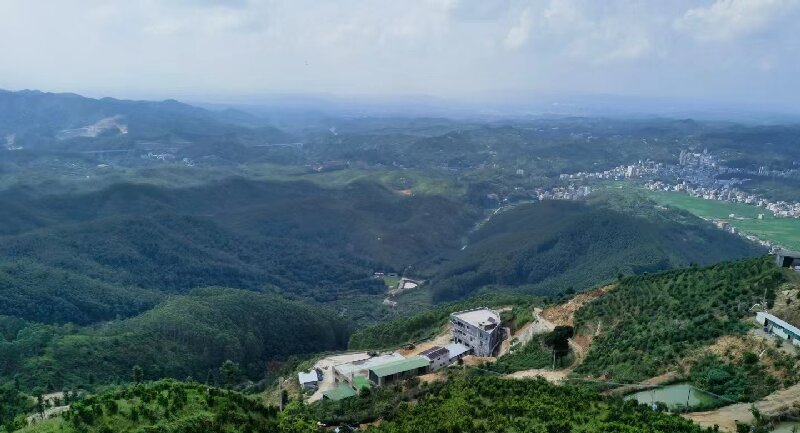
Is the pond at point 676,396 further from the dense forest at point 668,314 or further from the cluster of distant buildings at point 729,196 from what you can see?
the cluster of distant buildings at point 729,196

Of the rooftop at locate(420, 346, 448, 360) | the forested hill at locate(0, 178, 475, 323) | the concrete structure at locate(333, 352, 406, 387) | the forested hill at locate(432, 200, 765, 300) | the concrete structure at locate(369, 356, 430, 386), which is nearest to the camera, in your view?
the concrete structure at locate(369, 356, 430, 386)

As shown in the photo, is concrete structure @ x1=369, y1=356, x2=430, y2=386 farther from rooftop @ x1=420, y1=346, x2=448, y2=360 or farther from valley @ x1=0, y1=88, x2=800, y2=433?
rooftop @ x1=420, y1=346, x2=448, y2=360

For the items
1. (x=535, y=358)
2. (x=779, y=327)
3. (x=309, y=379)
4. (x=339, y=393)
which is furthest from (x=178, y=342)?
(x=779, y=327)

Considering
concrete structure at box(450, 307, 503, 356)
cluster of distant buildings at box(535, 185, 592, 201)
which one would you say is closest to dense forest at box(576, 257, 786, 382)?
concrete structure at box(450, 307, 503, 356)

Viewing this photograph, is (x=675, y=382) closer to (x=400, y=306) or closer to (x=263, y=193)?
(x=400, y=306)

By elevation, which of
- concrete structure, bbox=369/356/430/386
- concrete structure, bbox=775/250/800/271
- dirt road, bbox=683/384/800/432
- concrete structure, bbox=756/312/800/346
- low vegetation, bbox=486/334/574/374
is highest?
concrete structure, bbox=775/250/800/271

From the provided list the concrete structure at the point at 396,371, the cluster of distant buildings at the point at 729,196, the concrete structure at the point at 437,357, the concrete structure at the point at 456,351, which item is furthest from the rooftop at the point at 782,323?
the cluster of distant buildings at the point at 729,196

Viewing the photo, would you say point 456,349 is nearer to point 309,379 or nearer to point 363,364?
point 363,364
